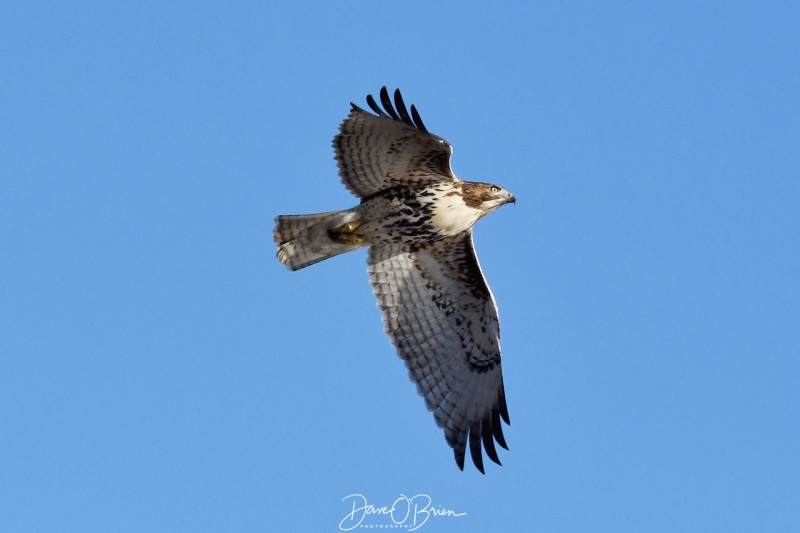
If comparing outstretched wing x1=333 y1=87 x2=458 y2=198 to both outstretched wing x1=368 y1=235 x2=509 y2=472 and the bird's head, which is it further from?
outstretched wing x1=368 y1=235 x2=509 y2=472

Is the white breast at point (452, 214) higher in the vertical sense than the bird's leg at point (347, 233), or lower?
lower

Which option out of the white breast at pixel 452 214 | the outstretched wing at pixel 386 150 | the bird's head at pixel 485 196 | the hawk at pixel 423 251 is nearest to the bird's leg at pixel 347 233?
the hawk at pixel 423 251

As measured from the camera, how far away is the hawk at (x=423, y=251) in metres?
11.8

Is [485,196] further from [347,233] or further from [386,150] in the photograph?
[347,233]

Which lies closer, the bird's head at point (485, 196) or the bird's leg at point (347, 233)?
the bird's head at point (485, 196)

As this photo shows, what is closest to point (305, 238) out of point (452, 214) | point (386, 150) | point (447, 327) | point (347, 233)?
point (347, 233)

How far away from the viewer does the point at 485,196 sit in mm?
11992

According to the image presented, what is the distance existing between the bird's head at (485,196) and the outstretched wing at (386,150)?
0.77 ft

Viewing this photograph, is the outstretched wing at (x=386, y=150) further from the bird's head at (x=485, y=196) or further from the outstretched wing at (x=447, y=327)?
the outstretched wing at (x=447, y=327)

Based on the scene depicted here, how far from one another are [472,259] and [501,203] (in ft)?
2.93

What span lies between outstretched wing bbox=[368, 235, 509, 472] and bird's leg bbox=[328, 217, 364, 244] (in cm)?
58

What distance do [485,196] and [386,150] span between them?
1128mm

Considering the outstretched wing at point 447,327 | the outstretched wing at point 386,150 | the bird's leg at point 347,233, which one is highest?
the outstretched wing at point 386,150

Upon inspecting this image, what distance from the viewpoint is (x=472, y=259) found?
12.7 meters
